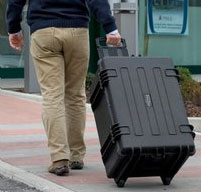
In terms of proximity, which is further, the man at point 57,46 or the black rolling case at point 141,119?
the man at point 57,46

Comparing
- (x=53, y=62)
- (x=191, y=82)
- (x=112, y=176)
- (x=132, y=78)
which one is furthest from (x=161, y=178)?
(x=191, y=82)

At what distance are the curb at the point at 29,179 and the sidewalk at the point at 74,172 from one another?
79mm

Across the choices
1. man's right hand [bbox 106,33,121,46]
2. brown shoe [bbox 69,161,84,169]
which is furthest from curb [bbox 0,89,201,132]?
man's right hand [bbox 106,33,121,46]

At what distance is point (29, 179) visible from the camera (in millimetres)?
5988

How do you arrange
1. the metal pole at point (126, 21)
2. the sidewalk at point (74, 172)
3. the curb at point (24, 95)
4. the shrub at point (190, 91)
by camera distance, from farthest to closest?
the metal pole at point (126, 21) < the curb at point (24, 95) < the shrub at point (190, 91) < the sidewalk at point (74, 172)

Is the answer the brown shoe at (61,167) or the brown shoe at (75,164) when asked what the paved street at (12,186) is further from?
the brown shoe at (75,164)

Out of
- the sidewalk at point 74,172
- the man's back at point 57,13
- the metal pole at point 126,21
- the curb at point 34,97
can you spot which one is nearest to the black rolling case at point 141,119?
the sidewalk at point 74,172

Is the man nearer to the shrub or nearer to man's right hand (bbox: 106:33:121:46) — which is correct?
man's right hand (bbox: 106:33:121:46)

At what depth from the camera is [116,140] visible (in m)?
5.43

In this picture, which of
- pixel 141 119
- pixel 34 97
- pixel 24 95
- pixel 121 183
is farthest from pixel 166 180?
pixel 24 95

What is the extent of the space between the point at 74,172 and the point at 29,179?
51 cm

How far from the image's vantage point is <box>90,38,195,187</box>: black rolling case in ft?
17.7

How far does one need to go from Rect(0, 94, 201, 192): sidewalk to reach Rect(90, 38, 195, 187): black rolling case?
178 millimetres

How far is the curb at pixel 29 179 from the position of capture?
18.5 ft
